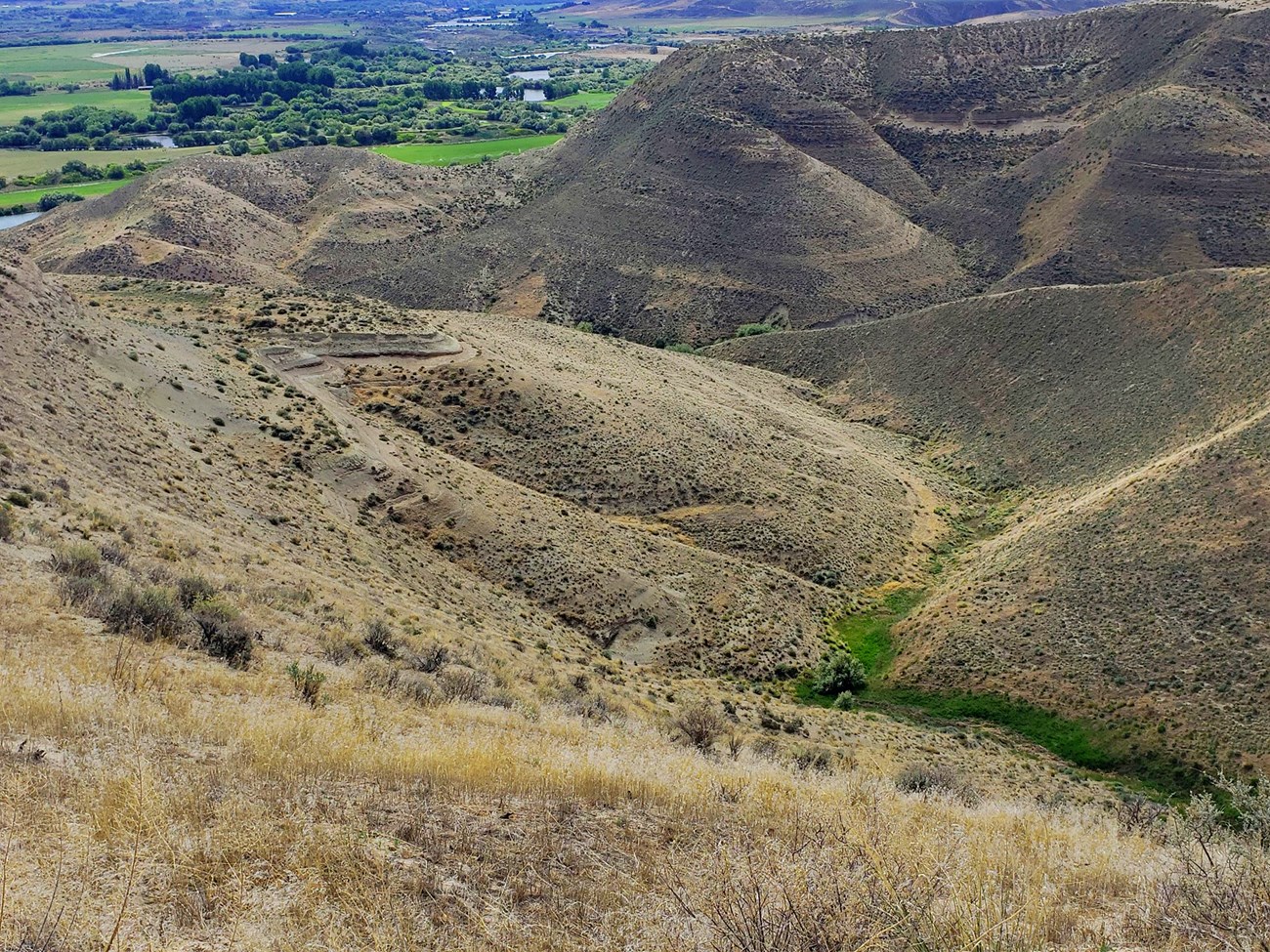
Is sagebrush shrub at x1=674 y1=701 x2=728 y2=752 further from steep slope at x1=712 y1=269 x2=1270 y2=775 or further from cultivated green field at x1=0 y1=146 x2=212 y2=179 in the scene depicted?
cultivated green field at x1=0 y1=146 x2=212 y2=179

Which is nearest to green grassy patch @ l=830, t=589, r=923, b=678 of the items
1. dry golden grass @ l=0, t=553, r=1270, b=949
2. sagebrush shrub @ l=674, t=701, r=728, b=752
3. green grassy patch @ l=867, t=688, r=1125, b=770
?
green grassy patch @ l=867, t=688, r=1125, b=770

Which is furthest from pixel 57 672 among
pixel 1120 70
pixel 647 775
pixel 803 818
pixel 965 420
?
pixel 1120 70

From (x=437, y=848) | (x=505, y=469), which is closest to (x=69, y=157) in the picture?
(x=505, y=469)

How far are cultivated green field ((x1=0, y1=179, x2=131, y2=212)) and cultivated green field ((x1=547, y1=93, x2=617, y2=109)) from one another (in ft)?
240

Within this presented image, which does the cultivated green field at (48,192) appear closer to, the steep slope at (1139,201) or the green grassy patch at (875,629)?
the steep slope at (1139,201)

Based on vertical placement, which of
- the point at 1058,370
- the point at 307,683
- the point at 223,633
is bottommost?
the point at 1058,370

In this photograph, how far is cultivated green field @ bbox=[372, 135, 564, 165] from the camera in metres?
109

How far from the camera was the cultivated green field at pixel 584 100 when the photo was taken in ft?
493

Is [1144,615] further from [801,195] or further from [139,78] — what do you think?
[139,78]

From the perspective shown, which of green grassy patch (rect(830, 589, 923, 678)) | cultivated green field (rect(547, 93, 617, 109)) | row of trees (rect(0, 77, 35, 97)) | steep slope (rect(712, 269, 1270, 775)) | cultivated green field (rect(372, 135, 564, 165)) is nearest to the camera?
steep slope (rect(712, 269, 1270, 775))

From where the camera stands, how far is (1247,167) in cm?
6275

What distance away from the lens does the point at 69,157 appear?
11344cm

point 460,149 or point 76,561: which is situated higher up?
point 460,149

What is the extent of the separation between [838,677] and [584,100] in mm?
145773
